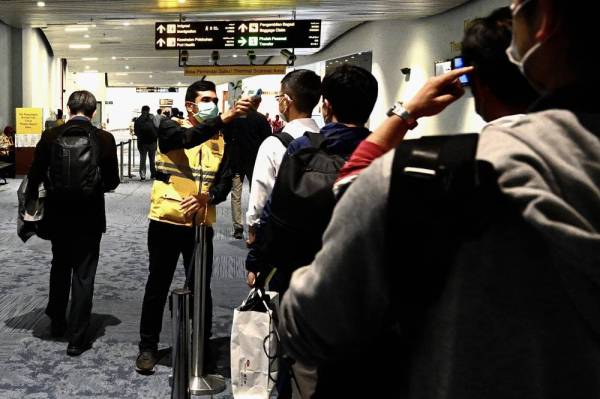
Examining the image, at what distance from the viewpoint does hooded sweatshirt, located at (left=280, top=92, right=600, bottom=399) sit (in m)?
0.79

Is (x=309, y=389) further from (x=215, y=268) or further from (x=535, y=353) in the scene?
(x=215, y=268)

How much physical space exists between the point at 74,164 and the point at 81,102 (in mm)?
387

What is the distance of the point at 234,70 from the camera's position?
13750 millimetres

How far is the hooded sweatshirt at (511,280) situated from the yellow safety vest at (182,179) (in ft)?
9.11

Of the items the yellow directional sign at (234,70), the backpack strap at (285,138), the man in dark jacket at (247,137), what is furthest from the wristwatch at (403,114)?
the yellow directional sign at (234,70)

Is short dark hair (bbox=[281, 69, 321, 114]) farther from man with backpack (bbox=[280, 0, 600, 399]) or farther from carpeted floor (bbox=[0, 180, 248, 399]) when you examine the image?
man with backpack (bbox=[280, 0, 600, 399])

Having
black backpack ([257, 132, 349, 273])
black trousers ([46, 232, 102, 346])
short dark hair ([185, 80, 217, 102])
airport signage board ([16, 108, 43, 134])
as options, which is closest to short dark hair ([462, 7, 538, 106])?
black backpack ([257, 132, 349, 273])

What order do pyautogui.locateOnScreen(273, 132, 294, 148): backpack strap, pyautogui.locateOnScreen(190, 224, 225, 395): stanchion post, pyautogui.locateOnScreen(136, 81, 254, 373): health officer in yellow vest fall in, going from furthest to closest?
pyautogui.locateOnScreen(136, 81, 254, 373): health officer in yellow vest, pyautogui.locateOnScreen(190, 224, 225, 395): stanchion post, pyautogui.locateOnScreen(273, 132, 294, 148): backpack strap

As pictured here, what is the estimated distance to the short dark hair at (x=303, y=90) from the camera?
2.89 meters

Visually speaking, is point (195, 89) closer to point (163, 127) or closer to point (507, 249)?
point (163, 127)

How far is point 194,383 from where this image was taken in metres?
3.43

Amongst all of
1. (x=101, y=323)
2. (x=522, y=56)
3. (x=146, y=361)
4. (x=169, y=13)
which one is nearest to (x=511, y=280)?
(x=522, y=56)

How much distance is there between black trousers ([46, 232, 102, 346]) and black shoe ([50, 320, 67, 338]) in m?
0.02

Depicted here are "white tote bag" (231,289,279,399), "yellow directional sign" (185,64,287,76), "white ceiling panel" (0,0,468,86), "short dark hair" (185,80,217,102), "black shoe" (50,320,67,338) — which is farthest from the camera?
"yellow directional sign" (185,64,287,76)
